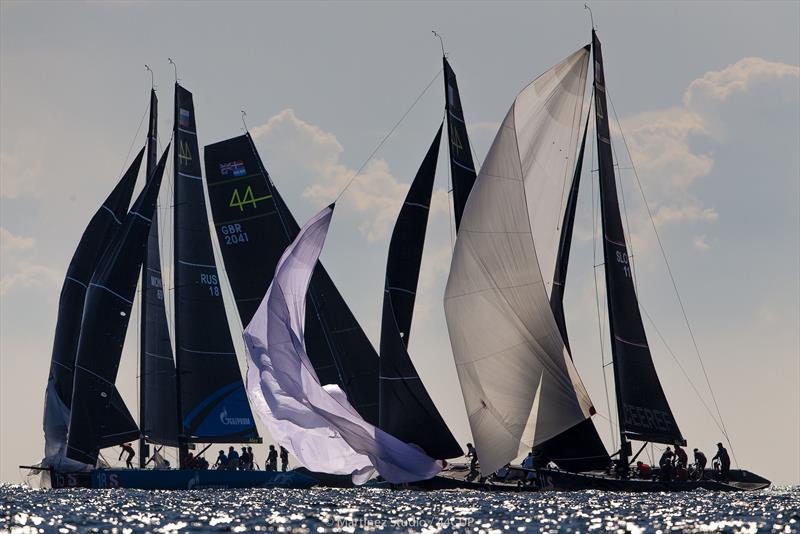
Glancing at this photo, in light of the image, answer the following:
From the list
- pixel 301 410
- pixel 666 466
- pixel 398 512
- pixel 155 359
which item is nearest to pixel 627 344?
pixel 666 466

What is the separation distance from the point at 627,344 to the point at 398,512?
12.6 m

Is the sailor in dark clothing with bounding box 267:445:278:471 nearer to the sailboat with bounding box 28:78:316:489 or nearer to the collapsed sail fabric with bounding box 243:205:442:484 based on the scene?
the sailboat with bounding box 28:78:316:489

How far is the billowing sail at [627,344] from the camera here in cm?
4634

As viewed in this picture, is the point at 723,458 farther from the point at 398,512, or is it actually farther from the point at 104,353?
the point at 104,353

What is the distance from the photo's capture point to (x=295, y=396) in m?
43.3

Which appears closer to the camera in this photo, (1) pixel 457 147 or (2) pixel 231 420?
(1) pixel 457 147

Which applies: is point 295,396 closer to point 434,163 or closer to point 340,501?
point 340,501

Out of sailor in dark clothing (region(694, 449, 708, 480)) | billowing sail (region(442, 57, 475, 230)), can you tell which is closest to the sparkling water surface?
sailor in dark clothing (region(694, 449, 708, 480))

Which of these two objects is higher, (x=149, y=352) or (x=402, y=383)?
(x=149, y=352)

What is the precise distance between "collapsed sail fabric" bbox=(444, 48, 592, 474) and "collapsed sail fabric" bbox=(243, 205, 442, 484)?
266 centimetres

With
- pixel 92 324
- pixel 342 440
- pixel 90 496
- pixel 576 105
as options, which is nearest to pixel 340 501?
pixel 342 440

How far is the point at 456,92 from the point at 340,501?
51.1 ft

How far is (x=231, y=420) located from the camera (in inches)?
2044

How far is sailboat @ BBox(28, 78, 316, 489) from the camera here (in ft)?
161
